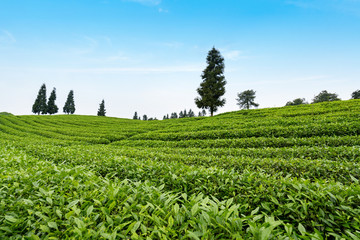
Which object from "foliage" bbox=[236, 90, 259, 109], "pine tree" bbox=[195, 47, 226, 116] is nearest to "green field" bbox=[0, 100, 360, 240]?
"pine tree" bbox=[195, 47, 226, 116]

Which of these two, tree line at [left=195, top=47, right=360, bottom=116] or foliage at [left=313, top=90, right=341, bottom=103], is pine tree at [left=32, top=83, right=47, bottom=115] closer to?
tree line at [left=195, top=47, right=360, bottom=116]

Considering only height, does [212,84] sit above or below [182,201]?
above

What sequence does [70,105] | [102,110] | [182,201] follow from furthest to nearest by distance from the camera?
[102,110], [70,105], [182,201]

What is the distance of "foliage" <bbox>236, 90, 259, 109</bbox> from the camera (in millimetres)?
69375

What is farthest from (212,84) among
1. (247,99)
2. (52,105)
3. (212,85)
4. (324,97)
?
(52,105)

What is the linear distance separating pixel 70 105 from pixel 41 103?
1004 centimetres

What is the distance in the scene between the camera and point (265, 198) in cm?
287

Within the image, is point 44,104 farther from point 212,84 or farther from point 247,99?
point 247,99

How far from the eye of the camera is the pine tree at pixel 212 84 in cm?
3809

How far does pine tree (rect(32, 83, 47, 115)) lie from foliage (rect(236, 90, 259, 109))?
7786cm

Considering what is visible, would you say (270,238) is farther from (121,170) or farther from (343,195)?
(121,170)

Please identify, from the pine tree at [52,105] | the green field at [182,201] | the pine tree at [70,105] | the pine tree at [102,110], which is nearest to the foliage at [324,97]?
the green field at [182,201]

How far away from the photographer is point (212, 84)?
38625 mm

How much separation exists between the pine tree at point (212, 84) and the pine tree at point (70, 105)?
58.9 meters
